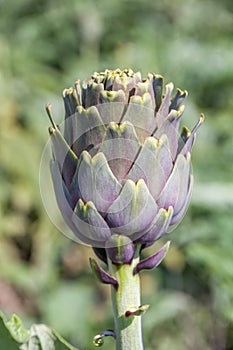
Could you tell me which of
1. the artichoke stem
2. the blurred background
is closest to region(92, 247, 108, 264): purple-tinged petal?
the artichoke stem

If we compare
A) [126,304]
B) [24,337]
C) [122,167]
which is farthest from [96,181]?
[24,337]

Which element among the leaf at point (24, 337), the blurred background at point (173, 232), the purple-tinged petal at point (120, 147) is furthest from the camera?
the blurred background at point (173, 232)

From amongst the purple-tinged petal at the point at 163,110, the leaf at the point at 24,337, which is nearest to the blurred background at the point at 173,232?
the leaf at the point at 24,337

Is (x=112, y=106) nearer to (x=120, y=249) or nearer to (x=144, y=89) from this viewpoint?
(x=144, y=89)

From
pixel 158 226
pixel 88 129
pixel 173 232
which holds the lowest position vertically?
pixel 173 232

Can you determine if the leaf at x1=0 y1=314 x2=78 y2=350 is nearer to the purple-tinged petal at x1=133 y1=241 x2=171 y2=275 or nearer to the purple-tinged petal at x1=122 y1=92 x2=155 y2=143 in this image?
the purple-tinged petal at x1=133 y1=241 x2=171 y2=275

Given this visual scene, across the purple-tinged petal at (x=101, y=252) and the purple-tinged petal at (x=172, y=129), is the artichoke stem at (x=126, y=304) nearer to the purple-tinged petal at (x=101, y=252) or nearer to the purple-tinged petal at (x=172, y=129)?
the purple-tinged petal at (x=101, y=252)
